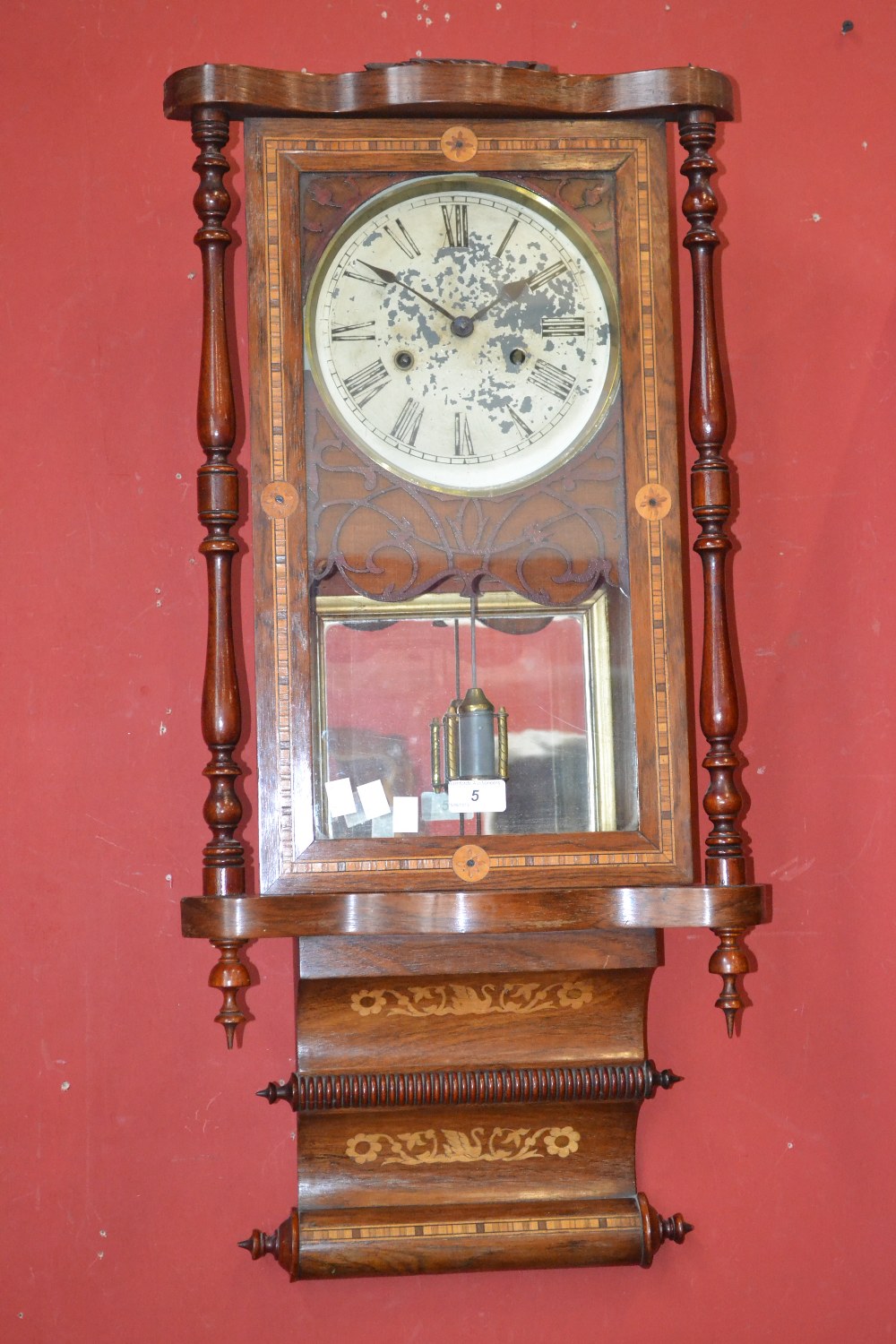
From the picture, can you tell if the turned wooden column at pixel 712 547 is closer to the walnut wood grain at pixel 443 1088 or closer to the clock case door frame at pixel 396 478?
the clock case door frame at pixel 396 478

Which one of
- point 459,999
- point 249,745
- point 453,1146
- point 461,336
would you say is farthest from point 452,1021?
point 461,336

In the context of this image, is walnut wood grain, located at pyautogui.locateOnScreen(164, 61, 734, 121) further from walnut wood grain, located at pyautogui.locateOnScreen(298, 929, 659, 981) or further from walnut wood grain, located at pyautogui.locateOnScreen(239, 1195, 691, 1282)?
walnut wood grain, located at pyautogui.locateOnScreen(239, 1195, 691, 1282)

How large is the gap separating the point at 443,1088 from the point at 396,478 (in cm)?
56

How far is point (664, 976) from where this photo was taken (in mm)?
1518

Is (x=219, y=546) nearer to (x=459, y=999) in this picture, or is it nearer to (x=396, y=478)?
(x=396, y=478)

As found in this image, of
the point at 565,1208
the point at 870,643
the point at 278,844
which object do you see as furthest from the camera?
the point at 870,643

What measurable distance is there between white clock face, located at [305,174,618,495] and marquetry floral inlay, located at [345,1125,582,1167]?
0.61m

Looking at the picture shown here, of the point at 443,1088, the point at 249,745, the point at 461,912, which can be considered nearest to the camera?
the point at 461,912

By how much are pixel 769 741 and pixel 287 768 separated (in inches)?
20.2

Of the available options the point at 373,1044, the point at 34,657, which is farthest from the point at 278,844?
the point at 34,657

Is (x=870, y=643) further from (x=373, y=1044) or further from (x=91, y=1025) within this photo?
(x=91, y=1025)

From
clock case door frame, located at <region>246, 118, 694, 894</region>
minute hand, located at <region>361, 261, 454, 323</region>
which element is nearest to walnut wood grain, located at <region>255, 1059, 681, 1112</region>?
clock case door frame, located at <region>246, 118, 694, 894</region>

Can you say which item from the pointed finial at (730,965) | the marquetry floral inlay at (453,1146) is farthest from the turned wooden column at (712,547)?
the marquetry floral inlay at (453,1146)

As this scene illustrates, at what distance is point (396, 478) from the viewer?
4.45 ft
